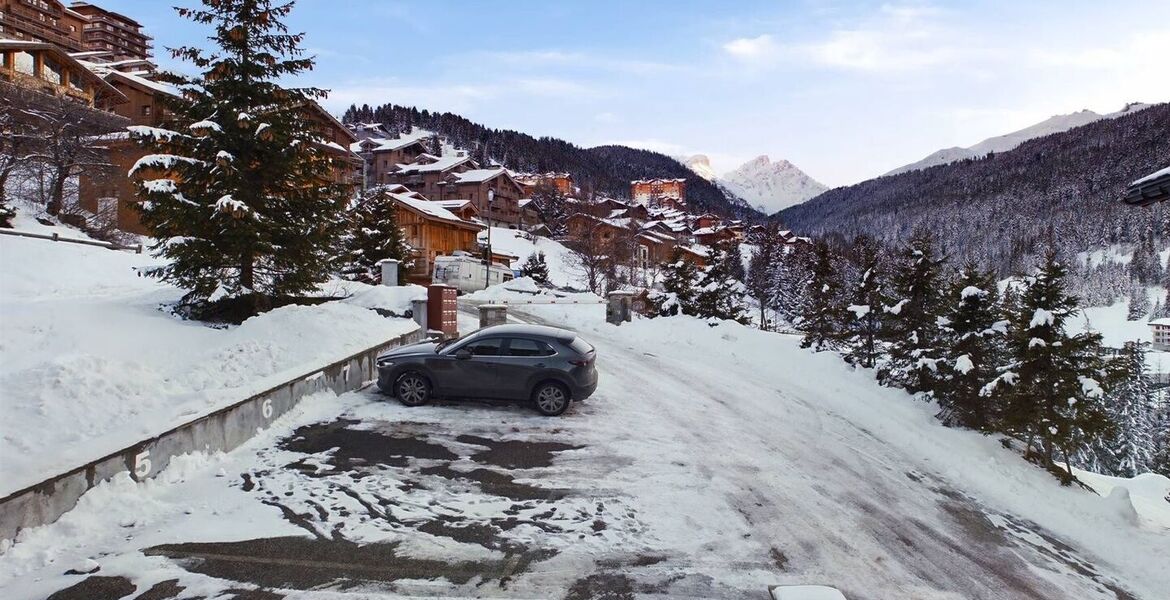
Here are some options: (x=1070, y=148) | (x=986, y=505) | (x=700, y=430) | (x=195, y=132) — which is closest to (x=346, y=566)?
(x=700, y=430)

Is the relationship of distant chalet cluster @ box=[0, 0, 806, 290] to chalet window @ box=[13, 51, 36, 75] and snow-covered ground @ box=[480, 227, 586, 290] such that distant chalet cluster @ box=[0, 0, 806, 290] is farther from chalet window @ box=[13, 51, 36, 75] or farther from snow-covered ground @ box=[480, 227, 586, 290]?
snow-covered ground @ box=[480, 227, 586, 290]

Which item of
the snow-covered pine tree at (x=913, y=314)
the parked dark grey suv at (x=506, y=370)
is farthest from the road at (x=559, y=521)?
the snow-covered pine tree at (x=913, y=314)

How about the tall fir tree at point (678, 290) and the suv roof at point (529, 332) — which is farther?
the tall fir tree at point (678, 290)

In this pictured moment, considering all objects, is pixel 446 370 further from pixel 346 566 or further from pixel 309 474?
pixel 346 566

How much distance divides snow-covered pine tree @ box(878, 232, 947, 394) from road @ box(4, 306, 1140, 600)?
34.6ft

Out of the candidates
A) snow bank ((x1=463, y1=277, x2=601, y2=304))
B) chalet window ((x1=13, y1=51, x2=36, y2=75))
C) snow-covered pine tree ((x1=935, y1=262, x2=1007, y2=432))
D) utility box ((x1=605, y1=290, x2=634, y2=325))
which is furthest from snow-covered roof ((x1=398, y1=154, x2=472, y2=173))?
snow-covered pine tree ((x1=935, y1=262, x2=1007, y2=432))

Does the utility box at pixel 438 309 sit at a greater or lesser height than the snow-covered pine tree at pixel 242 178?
lesser

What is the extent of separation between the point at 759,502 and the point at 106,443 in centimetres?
839

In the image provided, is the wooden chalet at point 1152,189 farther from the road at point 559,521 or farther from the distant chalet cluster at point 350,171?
the distant chalet cluster at point 350,171

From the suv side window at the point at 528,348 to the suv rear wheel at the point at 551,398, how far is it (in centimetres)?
60

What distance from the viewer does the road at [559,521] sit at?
19.3 feet

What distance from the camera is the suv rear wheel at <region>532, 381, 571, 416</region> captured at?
11.8 metres

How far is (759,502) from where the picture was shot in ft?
28.0

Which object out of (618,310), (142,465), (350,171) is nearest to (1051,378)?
(618,310)
